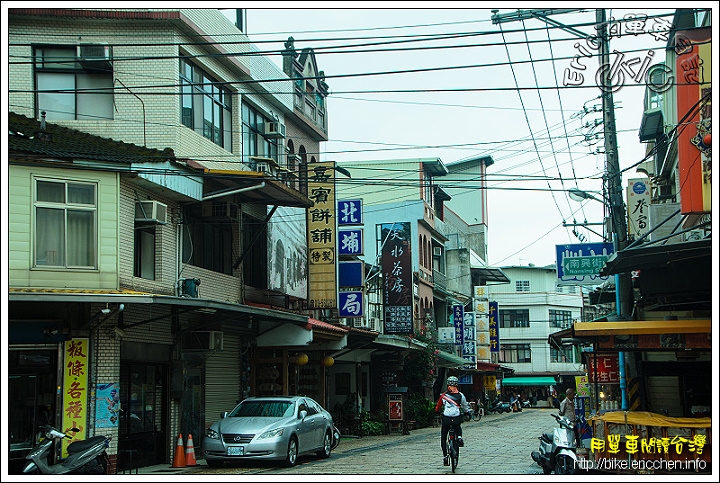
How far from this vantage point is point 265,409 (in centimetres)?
1969

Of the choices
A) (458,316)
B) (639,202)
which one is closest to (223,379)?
(639,202)

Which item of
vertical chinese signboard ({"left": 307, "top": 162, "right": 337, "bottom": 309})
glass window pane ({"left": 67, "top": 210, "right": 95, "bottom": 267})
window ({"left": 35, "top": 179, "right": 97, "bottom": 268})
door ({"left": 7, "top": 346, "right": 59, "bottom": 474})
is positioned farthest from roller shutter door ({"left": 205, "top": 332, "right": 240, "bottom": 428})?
window ({"left": 35, "top": 179, "right": 97, "bottom": 268})

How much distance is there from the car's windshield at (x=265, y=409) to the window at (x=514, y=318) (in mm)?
65714

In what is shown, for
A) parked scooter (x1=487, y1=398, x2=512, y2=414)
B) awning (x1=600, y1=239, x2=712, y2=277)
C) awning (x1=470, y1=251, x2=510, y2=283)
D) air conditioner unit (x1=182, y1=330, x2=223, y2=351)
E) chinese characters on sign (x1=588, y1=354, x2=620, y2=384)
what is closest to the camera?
awning (x1=600, y1=239, x2=712, y2=277)

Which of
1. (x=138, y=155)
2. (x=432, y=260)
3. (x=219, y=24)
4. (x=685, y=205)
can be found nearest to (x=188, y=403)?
(x=138, y=155)

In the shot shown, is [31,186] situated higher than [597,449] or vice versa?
[31,186]

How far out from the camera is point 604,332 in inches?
618

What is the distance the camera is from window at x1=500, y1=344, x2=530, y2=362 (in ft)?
271

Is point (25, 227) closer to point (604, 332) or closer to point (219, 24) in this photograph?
point (219, 24)

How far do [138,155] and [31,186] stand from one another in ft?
9.72

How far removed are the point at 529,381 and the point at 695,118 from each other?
6835 centimetres

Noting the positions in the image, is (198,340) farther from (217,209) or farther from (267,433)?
(267,433)

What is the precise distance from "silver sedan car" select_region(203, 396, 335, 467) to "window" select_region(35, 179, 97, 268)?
4538mm

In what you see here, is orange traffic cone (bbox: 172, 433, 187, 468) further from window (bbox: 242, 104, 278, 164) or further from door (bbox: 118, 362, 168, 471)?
window (bbox: 242, 104, 278, 164)
